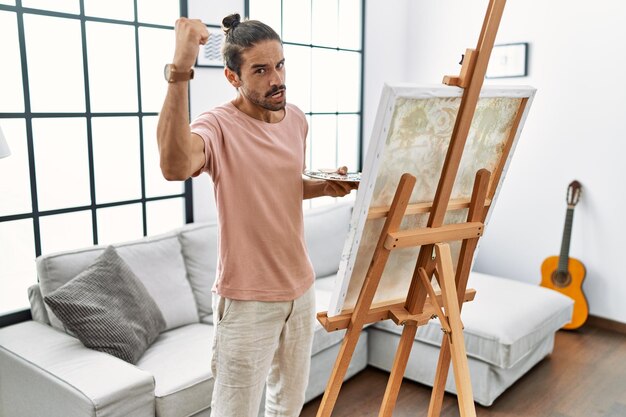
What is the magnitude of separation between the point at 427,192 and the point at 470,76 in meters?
0.32

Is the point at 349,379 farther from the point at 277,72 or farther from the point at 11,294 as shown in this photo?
the point at 277,72

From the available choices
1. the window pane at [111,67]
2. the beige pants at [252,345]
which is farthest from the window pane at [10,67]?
the beige pants at [252,345]

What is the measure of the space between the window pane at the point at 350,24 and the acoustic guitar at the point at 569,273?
1738 millimetres

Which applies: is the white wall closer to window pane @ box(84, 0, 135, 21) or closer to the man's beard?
window pane @ box(84, 0, 135, 21)

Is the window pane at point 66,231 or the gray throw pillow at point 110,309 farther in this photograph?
the window pane at point 66,231

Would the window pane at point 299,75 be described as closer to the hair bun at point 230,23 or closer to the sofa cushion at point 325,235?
the sofa cushion at point 325,235

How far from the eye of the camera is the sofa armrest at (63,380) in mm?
1962

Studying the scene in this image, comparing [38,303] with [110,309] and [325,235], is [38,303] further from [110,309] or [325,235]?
[325,235]

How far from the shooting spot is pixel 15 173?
253cm

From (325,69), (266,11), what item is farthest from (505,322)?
(266,11)

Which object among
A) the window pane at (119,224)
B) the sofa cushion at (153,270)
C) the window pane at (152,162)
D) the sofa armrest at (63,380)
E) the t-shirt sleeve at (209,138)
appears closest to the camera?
the t-shirt sleeve at (209,138)

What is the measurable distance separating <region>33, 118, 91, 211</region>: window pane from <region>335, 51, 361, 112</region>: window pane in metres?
1.93

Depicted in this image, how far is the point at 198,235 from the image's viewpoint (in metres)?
2.98

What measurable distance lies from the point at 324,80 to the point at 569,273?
2.00 m
